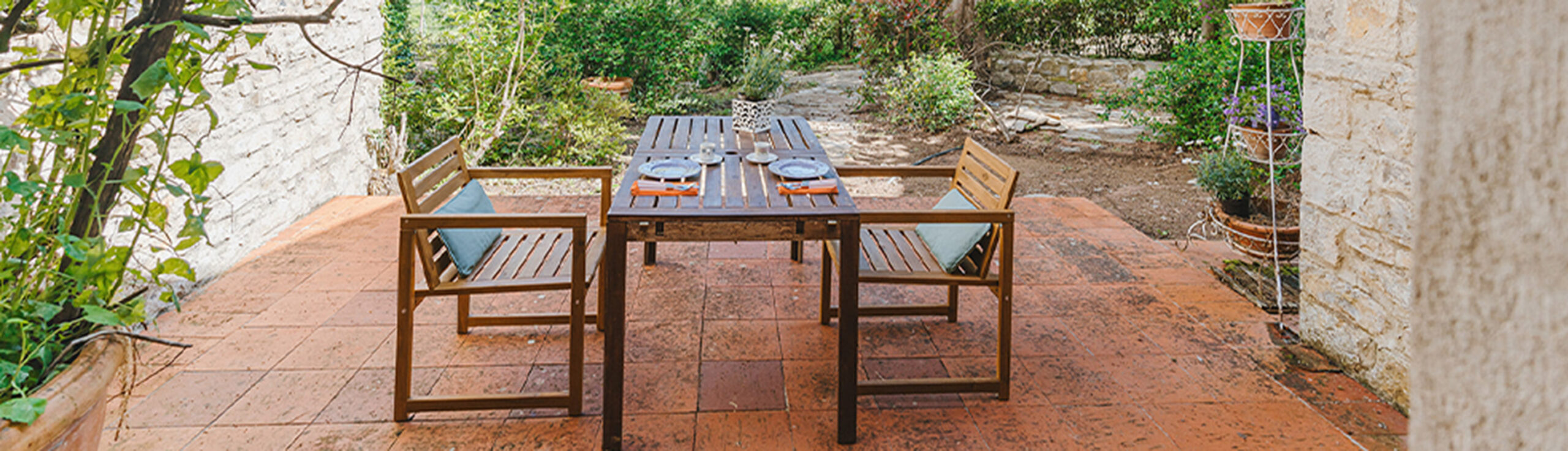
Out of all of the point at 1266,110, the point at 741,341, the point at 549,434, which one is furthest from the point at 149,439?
the point at 1266,110

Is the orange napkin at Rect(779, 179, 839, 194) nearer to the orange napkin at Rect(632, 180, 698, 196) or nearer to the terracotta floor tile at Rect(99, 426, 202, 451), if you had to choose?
the orange napkin at Rect(632, 180, 698, 196)

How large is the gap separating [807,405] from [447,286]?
3.49ft

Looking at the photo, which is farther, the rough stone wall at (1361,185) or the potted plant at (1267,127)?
the potted plant at (1267,127)

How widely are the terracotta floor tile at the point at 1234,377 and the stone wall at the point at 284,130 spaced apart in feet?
9.38

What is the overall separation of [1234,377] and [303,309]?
10.5ft

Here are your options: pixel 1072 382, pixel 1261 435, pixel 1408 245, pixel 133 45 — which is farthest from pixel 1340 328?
pixel 133 45

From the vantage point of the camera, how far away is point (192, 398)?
2.69m

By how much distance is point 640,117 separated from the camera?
8742 mm

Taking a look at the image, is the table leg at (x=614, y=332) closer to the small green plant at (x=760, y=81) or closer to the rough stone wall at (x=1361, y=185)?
the small green plant at (x=760, y=81)

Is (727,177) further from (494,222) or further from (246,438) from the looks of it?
(246,438)

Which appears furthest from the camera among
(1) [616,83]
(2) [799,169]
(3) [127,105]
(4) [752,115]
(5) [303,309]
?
(1) [616,83]

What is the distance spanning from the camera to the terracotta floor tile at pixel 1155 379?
2781 mm

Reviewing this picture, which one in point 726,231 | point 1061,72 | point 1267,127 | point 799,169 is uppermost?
point 1061,72

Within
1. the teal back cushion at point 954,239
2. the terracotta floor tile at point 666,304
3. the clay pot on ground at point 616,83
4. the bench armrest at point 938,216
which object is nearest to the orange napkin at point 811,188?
the bench armrest at point 938,216
